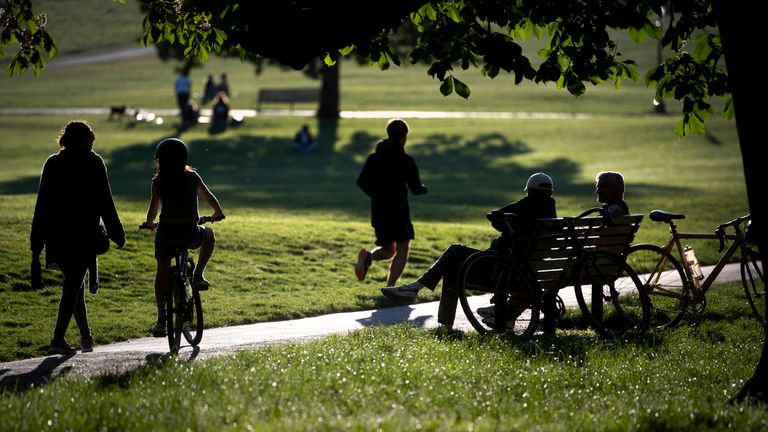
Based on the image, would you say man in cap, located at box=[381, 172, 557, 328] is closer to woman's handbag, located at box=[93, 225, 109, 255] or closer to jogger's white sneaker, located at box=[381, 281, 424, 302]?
jogger's white sneaker, located at box=[381, 281, 424, 302]

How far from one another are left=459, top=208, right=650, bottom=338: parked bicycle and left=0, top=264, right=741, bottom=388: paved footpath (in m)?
0.80

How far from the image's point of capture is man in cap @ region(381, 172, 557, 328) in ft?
32.6

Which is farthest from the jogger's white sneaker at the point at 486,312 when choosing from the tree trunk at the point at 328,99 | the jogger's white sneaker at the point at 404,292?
the tree trunk at the point at 328,99

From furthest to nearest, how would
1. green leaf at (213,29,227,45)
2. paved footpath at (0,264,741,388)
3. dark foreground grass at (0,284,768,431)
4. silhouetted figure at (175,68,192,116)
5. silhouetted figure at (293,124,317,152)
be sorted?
silhouetted figure at (175,68,192,116), silhouetted figure at (293,124,317,152), green leaf at (213,29,227,45), paved footpath at (0,264,741,388), dark foreground grass at (0,284,768,431)

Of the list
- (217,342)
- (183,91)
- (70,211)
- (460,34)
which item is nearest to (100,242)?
(70,211)

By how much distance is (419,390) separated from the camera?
6914 millimetres

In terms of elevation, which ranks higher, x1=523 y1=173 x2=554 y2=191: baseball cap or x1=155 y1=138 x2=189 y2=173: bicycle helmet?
x1=155 y1=138 x2=189 y2=173: bicycle helmet

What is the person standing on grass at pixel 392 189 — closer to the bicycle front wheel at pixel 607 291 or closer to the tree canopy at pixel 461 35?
the tree canopy at pixel 461 35

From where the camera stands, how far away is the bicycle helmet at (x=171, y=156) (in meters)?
9.17

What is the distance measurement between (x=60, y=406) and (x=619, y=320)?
576 centimetres

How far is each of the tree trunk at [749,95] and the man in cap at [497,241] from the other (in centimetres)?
269

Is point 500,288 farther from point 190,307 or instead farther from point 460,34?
point 190,307

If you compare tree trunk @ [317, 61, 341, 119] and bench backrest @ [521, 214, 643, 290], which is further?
tree trunk @ [317, 61, 341, 119]

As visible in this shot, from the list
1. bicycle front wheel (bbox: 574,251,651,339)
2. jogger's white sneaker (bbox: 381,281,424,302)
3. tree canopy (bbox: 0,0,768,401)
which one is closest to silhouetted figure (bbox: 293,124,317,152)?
A: jogger's white sneaker (bbox: 381,281,424,302)
